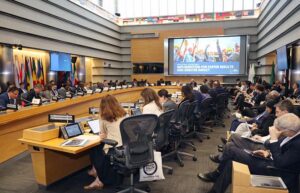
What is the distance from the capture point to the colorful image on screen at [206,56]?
12969mm

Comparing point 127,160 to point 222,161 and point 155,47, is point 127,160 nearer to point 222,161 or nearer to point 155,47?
point 222,161

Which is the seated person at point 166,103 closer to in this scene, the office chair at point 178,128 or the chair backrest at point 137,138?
the office chair at point 178,128

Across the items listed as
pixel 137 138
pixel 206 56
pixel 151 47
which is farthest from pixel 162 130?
pixel 151 47

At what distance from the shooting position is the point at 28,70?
29.5 feet


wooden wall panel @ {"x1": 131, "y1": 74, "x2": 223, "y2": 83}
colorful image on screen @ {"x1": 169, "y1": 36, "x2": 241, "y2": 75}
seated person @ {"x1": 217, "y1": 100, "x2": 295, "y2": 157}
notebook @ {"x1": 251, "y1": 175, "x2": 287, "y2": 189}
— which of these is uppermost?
colorful image on screen @ {"x1": 169, "y1": 36, "x2": 241, "y2": 75}

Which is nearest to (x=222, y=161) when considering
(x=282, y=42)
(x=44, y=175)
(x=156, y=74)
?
(x=44, y=175)

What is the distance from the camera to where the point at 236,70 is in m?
13.0

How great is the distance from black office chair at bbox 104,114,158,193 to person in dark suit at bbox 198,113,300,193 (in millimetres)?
821

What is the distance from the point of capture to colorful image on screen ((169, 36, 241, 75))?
42.5 ft

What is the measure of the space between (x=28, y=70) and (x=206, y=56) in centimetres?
853

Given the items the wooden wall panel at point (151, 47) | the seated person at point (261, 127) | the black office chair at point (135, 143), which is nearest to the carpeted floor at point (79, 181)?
the black office chair at point (135, 143)

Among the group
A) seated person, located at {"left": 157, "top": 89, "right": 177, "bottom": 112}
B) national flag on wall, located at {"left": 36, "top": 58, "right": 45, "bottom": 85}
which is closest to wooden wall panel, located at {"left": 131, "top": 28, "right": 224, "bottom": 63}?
national flag on wall, located at {"left": 36, "top": 58, "right": 45, "bottom": 85}

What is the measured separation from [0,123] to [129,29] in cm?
1270

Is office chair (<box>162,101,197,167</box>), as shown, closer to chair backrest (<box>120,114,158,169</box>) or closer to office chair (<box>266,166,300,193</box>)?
chair backrest (<box>120,114,158,169</box>)
